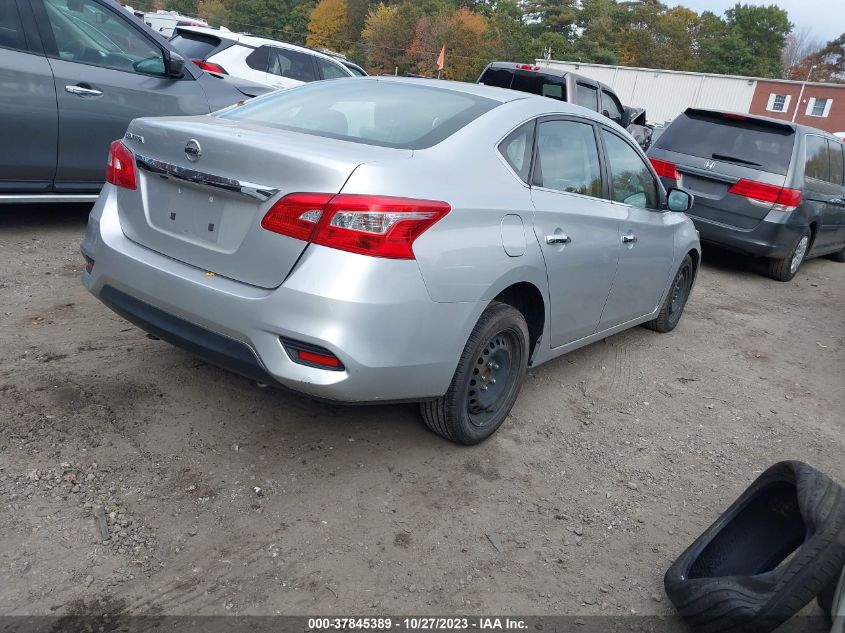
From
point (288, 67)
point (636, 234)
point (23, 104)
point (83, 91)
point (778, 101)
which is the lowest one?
point (636, 234)

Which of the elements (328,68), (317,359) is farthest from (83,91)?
(328,68)

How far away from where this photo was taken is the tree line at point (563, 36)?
6688cm

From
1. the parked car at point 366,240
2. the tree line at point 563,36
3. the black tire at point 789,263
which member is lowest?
the black tire at point 789,263

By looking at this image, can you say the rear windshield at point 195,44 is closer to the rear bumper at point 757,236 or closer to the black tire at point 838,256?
the rear bumper at point 757,236

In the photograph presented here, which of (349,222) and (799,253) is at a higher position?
(349,222)

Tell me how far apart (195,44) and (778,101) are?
5168cm

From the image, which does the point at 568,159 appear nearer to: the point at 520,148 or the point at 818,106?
the point at 520,148

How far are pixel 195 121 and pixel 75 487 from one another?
1607 millimetres

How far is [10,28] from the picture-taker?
16.5 feet

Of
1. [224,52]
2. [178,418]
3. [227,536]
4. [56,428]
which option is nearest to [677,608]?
[227,536]

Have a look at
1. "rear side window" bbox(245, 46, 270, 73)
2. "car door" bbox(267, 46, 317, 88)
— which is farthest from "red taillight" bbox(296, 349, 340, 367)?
"rear side window" bbox(245, 46, 270, 73)

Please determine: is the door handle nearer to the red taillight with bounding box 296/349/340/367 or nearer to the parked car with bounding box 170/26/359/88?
the red taillight with bounding box 296/349/340/367

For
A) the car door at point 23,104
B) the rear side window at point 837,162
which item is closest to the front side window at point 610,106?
the rear side window at point 837,162

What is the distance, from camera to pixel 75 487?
279 centimetres
